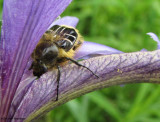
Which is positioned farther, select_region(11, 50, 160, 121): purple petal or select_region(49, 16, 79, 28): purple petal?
select_region(49, 16, 79, 28): purple petal

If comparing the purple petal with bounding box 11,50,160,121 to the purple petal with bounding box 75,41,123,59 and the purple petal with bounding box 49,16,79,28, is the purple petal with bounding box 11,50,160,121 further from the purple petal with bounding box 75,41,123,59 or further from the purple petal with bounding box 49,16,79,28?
the purple petal with bounding box 49,16,79,28

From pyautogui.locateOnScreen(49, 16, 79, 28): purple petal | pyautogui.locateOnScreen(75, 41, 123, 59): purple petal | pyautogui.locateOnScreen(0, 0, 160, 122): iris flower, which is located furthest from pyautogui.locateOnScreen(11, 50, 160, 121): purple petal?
pyautogui.locateOnScreen(49, 16, 79, 28): purple petal

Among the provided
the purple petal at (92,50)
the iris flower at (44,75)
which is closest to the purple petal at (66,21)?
the purple petal at (92,50)

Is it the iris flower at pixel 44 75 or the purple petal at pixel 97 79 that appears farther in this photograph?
the purple petal at pixel 97 79

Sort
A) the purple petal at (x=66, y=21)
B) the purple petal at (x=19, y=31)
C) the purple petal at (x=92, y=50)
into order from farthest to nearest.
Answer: the purple petal at (x=66, y=21)
the purple petal at (x=92, y=50)
the purple petal at (x=19, y=31)

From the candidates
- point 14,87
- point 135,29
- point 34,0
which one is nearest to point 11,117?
point 14,87

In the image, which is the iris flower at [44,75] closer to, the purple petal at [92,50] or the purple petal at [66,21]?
the purple petal at [92,50]

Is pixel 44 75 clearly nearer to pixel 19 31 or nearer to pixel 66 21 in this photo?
pixel 19 31
